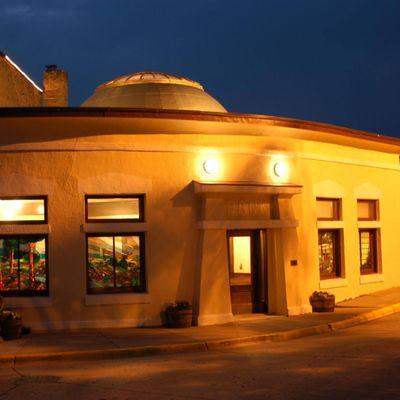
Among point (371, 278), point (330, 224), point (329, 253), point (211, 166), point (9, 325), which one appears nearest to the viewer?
point (9, 325)

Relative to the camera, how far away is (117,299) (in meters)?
15.0

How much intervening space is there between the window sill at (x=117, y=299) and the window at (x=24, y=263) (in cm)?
108

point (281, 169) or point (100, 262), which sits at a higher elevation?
point (281, 169)

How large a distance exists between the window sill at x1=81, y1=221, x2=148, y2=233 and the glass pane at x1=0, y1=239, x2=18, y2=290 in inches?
62.7

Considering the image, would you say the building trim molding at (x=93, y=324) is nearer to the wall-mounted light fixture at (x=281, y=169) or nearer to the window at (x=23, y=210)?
the window at (x=23, y=210)

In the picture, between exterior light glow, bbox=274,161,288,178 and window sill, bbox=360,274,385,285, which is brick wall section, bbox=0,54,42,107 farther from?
window sill, bbox=360,274,385,285

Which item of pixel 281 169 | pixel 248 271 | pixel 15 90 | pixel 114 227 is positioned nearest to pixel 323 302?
pixel 248 271

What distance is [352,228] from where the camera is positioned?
1942 centimetres

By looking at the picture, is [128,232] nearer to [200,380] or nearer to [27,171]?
[27,171]

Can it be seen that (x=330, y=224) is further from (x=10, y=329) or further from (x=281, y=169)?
(x=10, y=329)

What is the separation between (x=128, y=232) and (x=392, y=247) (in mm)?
9579

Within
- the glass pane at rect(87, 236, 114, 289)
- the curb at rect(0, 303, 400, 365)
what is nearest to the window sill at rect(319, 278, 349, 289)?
the curb at rect(0, 303, 400, 365)

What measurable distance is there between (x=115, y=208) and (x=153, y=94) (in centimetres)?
479

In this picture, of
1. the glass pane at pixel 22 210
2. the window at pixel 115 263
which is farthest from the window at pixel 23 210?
the window at pixel 115 263
